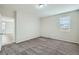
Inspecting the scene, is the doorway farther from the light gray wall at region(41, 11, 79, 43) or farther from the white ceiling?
the light gray wall at region(41, 11, 79, 43)

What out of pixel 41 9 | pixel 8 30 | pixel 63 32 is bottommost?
pixel 63 32

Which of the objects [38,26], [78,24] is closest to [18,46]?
[38,26]

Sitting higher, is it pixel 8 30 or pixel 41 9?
pixel 41 9

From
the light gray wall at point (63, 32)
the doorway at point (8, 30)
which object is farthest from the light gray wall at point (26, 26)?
the light gray wall at point (63, 32)

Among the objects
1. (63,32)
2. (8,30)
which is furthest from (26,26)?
(63,32)

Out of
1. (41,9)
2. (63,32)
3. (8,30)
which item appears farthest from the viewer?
(63,32)

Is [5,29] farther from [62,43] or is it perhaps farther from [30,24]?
[62,43]

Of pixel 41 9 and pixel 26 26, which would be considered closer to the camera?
pixel 41 9

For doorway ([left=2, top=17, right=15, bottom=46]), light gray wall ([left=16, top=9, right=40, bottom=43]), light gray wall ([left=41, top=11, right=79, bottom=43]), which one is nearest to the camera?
doorway ([left=2, top=17, right=15, bottom=46])

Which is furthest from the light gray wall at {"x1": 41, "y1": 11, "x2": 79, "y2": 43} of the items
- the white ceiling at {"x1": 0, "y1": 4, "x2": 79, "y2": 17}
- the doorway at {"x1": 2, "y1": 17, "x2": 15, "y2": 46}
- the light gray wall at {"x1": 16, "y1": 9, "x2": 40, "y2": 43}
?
the doorway at {"x1": 2, "y1": 17, "x2": 15, "y2": 46}

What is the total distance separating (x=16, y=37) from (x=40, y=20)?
47.6 inches

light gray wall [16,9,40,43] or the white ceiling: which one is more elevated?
the white ceiling

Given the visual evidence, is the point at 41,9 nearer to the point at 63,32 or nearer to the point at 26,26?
the point at 26,26
